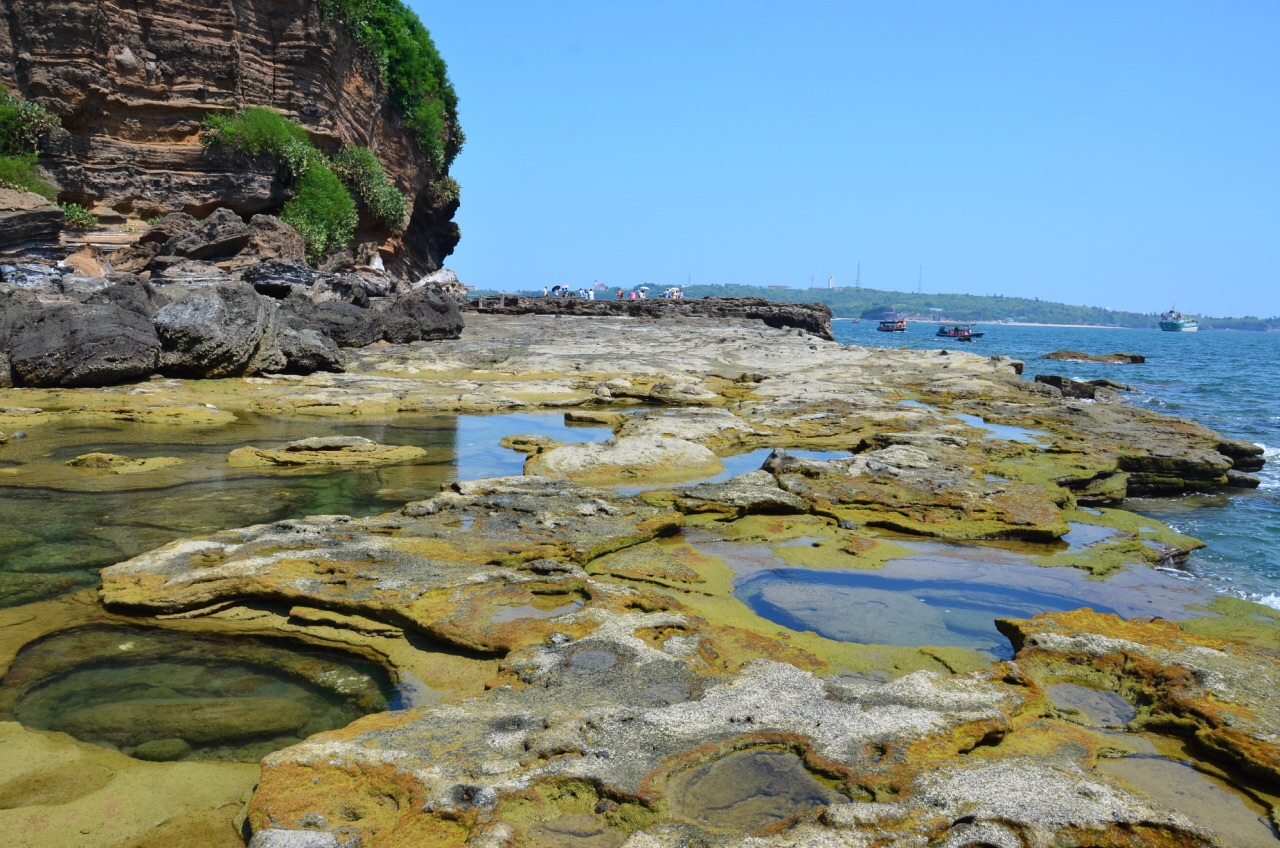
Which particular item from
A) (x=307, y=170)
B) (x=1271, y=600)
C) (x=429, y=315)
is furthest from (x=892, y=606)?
(x=307, y=170)

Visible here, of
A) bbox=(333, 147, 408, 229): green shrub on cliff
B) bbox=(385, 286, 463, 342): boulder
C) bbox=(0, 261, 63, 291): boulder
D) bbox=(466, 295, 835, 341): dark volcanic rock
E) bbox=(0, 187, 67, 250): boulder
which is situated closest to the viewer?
bbox=(0, 261, 63, 291): boulder

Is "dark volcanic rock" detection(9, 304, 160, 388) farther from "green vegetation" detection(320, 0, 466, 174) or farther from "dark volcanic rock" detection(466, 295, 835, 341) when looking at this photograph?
"dark volcanic rock" detection(466, 295, 835, 341)

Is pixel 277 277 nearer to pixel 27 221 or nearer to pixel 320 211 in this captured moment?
pixel 27 221

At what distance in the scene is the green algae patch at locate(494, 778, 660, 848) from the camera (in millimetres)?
2955

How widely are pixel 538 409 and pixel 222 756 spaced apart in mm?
9519

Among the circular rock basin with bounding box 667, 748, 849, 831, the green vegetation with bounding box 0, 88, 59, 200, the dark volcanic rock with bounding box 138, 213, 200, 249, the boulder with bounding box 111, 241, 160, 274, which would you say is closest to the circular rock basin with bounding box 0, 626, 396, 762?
the circular rock basin with bounding box 667, 748, 849, 831

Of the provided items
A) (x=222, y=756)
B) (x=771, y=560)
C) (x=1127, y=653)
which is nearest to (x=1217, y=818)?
(x=1127, y=653)

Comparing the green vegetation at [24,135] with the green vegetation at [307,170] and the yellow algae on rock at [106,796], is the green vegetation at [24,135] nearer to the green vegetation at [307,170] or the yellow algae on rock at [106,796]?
the green vegetation at [307,170]

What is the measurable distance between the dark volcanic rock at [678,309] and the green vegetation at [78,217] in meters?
14.4

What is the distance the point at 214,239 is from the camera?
2409 cm

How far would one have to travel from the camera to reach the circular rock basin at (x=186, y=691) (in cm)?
380

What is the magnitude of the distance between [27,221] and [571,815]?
23.2 meters

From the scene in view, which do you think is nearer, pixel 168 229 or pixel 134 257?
pixel 134 257

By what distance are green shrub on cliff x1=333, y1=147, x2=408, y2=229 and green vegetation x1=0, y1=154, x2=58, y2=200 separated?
9762 mm
